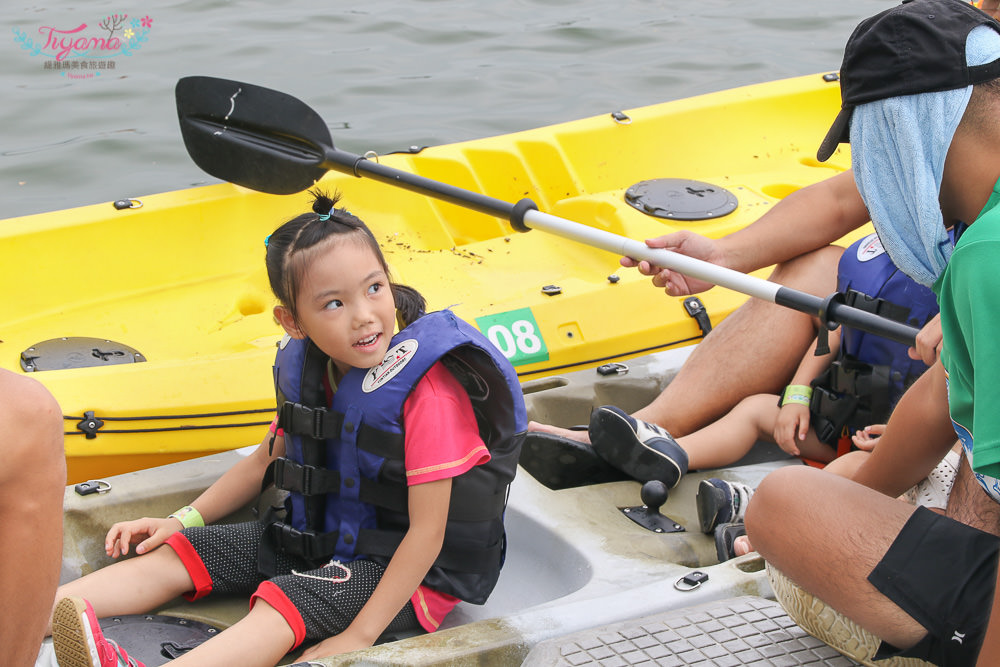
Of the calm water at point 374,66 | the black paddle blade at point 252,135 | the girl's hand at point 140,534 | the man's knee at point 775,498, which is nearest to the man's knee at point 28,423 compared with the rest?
the girl's hand at point 140,534

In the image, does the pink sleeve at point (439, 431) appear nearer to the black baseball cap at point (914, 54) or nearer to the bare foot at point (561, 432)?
the bare foot at point (561, 432)

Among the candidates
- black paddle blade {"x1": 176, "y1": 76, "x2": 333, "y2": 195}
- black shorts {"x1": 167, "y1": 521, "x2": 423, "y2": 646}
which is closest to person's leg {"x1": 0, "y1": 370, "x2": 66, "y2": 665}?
black shorts {"x1": 167, "y1": 521, "x2": 423, "y2": 646}

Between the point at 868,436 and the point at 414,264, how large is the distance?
1.59m

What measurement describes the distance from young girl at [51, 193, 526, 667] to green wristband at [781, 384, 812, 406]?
2.53 ft

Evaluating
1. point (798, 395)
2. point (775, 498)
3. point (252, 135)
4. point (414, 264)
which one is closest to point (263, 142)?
point (252, 135)

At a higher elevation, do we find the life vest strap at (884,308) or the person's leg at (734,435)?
the life vest strap at (884,308)

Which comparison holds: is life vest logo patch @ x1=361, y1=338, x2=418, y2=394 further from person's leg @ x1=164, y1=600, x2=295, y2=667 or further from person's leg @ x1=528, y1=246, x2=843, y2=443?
person's leg @ x1=528, y1=246, x2=843, y2=443

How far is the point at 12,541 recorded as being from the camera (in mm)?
1351

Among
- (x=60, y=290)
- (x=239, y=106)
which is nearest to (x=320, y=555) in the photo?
(x=60, y=290)

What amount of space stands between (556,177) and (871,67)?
2458 mm

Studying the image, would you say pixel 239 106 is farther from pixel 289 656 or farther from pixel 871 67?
pixel 871 67

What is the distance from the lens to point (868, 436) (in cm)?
223

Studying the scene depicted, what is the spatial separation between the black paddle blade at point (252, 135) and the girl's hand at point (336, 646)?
1742 mm

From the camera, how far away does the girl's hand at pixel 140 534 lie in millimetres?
2082
